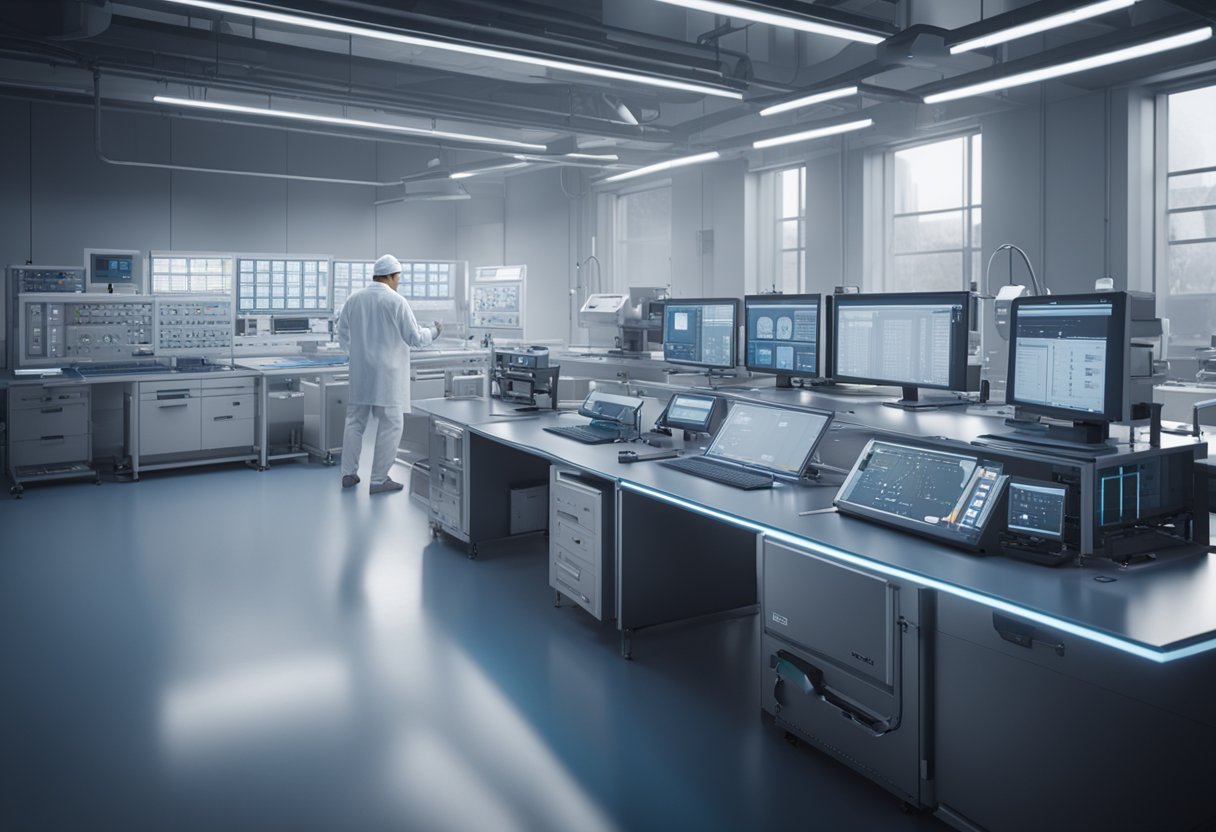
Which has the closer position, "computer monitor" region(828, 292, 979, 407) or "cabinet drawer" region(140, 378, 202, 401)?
"computer monitor" region(828, 292, 979, 407)

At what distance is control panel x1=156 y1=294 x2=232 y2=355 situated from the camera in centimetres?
629

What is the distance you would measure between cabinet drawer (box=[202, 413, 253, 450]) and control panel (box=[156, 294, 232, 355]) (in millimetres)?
611

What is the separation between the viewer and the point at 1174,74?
212 inches

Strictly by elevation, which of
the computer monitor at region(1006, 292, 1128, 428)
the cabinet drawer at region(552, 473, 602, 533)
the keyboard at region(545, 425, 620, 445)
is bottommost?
the cabinet drawer at region(552, 473, 602, 533)

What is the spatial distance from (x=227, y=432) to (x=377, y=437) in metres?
1.34

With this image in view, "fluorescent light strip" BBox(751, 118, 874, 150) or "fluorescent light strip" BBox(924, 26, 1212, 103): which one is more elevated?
"fluorescent light strip" BBox(751, 118, 874, 150)

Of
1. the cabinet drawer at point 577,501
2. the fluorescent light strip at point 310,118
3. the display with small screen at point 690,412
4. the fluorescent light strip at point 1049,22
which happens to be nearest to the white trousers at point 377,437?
the fluorescent light strip at point 310,118

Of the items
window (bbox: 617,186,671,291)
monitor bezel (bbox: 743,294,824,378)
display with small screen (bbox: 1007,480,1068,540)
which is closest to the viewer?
display with small screen (bbox: 1007,480,1068,540)

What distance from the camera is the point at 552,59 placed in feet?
13.7

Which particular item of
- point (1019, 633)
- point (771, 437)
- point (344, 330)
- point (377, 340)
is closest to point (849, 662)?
point (1019, 633)

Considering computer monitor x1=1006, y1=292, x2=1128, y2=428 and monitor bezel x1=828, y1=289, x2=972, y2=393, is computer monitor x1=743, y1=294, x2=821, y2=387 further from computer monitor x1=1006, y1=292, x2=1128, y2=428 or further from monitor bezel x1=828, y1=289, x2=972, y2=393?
computer monitor x1=1006, y1=292, x2=1128, y2=428

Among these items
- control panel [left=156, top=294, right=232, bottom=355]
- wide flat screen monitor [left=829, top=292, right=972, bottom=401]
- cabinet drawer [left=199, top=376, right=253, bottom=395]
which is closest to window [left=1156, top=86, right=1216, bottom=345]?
wide flat screen monitor [left=829, top=292, right=972, bottom=401]

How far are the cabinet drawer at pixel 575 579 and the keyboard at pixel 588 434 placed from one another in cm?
46

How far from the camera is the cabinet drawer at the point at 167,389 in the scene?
587 centimetres
